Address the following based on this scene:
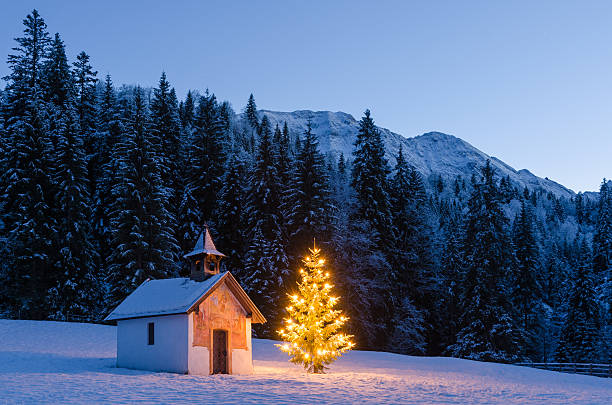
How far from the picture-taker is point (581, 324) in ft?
189

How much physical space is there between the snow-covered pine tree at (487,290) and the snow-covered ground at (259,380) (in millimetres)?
8105

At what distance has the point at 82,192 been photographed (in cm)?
4612

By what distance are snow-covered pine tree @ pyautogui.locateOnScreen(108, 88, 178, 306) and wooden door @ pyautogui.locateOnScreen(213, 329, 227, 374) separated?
14.0 metres

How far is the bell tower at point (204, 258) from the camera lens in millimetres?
28625

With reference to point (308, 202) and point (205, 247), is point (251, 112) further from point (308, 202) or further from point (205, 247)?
point (205, 247)

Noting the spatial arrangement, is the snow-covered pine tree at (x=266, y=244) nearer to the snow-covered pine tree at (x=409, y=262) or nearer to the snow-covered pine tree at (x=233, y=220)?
the snow-covered pine tree at (x=233, y=220)

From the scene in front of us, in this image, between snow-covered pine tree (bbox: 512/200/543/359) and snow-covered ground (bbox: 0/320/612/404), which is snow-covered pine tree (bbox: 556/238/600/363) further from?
snow-covered ground (bbox: 0/320/612/404)

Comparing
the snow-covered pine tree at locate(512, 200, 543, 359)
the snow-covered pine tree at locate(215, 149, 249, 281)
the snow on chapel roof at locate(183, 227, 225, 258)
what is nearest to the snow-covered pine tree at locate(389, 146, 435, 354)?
the snow-covered pine tree at locate(215, 149, 249, 281)

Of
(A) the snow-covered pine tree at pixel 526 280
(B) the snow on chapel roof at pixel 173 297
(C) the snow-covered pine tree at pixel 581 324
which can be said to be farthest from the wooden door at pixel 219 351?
(A) the snow-covered pine tree at pixel 526 280

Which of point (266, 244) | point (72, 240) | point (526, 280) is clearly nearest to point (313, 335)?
point (266, 244)

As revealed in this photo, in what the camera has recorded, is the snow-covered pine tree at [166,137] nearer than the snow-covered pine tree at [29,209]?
No

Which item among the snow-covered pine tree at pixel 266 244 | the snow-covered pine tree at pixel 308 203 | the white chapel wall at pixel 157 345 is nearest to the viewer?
the white chapel wall at pixel 157 345

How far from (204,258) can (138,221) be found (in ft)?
47.0

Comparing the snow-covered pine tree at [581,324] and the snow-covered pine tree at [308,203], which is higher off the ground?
the snow-covered pine tree at [308,203]
